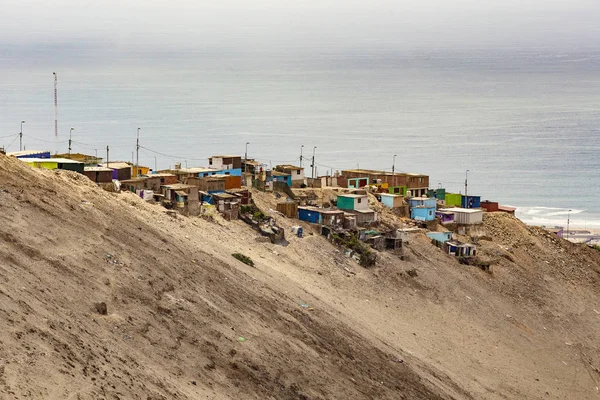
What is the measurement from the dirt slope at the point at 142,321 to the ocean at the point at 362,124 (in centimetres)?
3129

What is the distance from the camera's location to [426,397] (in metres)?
22.3

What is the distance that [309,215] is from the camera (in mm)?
34094

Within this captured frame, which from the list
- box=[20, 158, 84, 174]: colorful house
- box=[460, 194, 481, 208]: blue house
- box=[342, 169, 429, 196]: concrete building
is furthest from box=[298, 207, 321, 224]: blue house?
box=[460, 194, 481, 208]: blue house

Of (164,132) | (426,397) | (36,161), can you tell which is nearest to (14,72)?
(164,132)

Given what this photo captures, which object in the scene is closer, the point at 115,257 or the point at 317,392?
the point at 317,392

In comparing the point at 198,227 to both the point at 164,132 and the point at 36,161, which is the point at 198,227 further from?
the point at 164,132

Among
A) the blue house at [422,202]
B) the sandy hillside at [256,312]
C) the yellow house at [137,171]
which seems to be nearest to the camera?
the sandy hillside at [256,312]

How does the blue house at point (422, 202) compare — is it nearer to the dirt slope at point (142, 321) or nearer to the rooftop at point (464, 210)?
the rooftop at point (464, 210)

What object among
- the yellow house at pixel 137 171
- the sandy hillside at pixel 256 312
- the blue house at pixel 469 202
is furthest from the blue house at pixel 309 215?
the blue house at pixel 469 202

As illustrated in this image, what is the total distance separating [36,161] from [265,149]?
46456 millimetres

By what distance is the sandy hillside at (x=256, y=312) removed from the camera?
17.3 metres

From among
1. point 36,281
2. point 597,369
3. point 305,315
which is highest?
point 36,281

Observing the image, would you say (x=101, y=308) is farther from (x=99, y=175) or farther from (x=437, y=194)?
(x=437, y=194)

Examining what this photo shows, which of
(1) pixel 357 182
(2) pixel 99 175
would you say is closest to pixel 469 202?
(1) pixel 357 182
